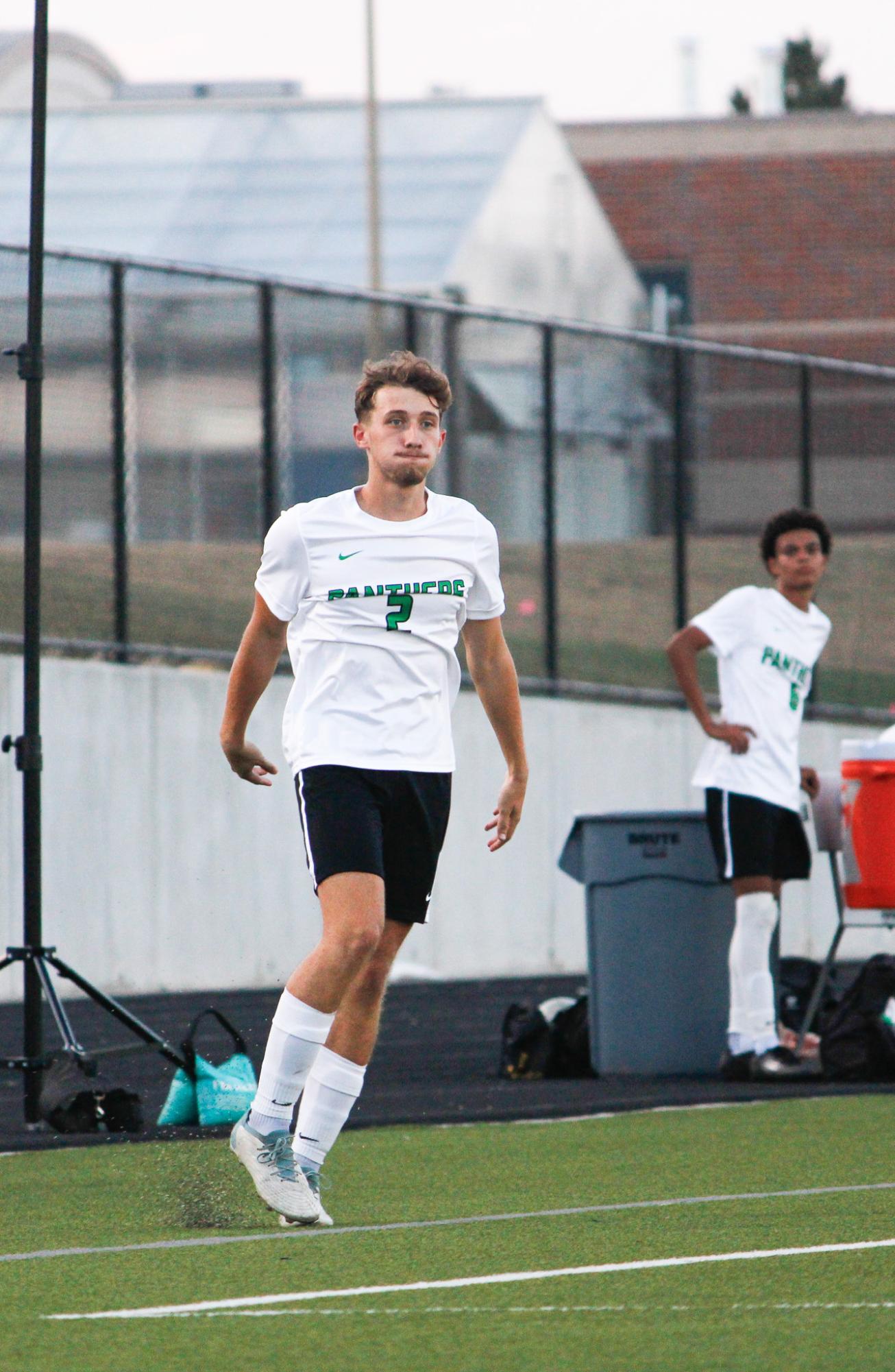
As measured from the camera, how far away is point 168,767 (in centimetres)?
1418

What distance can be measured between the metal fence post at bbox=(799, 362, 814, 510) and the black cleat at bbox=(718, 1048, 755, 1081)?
8626 mm

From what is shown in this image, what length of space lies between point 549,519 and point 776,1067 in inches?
277

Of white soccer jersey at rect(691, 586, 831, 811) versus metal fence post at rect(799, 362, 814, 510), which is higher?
metal fence post at rect(799, 362, 814, 510)

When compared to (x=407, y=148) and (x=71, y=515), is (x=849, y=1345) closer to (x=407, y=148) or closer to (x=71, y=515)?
(x=71, y=515)

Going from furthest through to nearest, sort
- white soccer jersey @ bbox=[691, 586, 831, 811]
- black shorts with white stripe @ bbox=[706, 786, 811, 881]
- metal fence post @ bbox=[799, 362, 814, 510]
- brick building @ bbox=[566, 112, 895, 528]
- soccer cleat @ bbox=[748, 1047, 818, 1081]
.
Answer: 1. brick building @ bbox=[566, 112, 895, 528]
2. metal fence post @ bbox=[799, 362, 814, 510]
3. white soccer jersey @ bbox=[691, 586, 831, 811]
4. black shorts with white stripe @ bbox=[706, 786, 811, 881]
5. soccer cleat @ bbox=[748, 1047, 818, 1081]

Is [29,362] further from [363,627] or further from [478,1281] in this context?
[478,1281]

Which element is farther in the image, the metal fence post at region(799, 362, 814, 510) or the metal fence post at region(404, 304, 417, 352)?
the metal fence post at region(799, 362, 814, 510)

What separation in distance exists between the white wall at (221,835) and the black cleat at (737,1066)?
418 cm

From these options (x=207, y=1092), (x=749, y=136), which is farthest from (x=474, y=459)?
(x=749, y=136)

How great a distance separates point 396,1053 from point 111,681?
3.62 meters

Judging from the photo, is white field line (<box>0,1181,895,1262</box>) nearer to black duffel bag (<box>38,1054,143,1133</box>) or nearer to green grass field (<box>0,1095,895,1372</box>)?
green grass field (<box>0,1095,895,1372</box>)

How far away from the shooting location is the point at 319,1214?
19.8 feet

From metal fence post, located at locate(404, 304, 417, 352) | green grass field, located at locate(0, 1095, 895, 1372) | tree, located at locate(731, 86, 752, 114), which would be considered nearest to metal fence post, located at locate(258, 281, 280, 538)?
metal fence post, located at locate(404, 304, 417, 352)

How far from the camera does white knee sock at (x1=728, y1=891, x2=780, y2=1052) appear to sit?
973 cm
